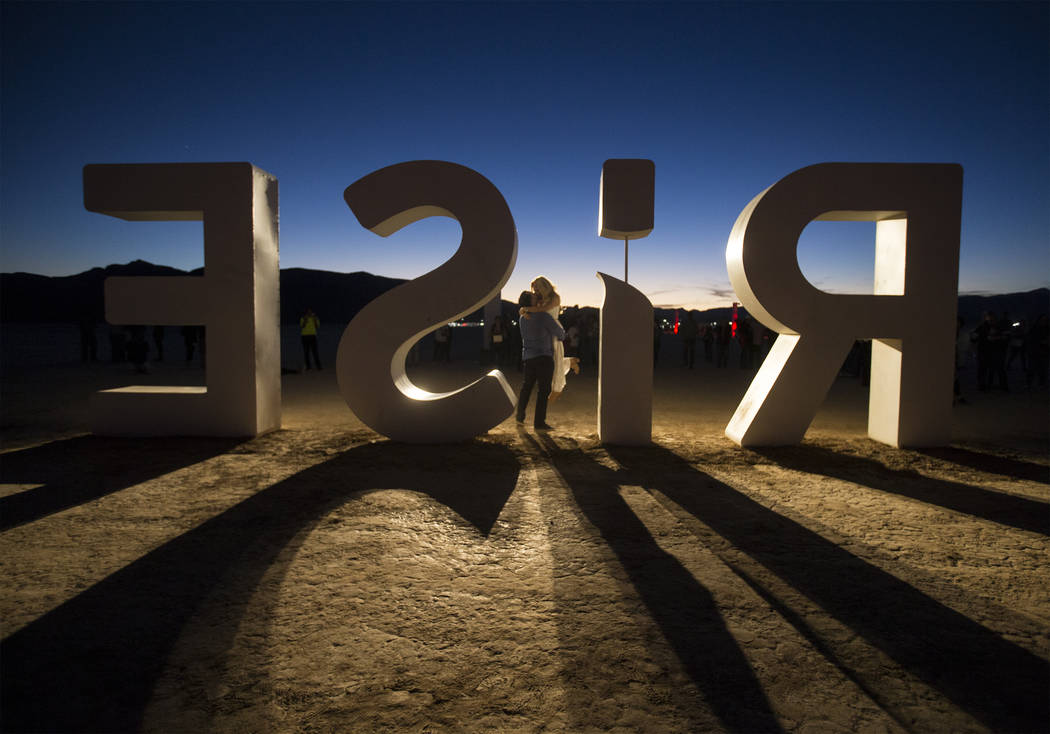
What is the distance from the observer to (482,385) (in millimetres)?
5277

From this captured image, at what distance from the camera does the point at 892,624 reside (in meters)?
2.18

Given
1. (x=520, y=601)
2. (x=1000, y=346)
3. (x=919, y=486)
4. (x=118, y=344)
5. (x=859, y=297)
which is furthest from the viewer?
(x=118, y=344)

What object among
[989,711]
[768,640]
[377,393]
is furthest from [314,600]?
[377,393]

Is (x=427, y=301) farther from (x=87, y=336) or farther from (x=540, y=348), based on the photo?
(x=87, y=336)

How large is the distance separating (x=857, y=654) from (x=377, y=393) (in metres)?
4.43

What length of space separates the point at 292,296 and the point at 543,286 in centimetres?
10820

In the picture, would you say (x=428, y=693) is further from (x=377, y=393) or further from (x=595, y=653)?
(x=377, y=393)

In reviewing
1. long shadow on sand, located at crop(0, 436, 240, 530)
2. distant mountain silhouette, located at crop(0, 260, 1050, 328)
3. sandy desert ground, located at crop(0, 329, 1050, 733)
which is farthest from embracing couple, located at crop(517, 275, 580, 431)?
distant mountain silhouette, located at crop(0, 260, 1050, 328)

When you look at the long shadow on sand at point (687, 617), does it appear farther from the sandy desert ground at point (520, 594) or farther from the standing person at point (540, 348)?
the standing person at point (540, 348)

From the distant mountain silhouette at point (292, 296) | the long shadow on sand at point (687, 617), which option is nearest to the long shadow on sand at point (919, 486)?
the long shadow on sand at point (687, 617)

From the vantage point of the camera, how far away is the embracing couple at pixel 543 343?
5.87 m

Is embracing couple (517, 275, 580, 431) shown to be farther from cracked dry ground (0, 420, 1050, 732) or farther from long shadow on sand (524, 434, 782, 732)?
long shadow on sand (524, 434, 782, 732)

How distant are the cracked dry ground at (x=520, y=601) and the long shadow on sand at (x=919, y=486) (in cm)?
3

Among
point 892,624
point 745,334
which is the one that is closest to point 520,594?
point 892,624
